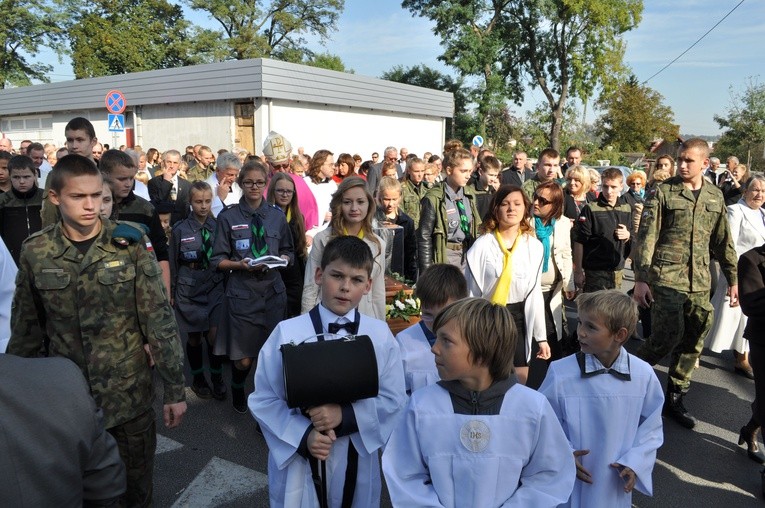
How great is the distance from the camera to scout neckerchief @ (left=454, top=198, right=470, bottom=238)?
20.1 feet

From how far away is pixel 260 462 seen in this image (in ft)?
14.2

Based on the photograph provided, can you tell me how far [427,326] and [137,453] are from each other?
5.37 ft

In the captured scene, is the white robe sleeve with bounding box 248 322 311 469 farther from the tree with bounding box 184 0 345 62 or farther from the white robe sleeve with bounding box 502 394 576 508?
the tree with bounding box 184 0 345 62

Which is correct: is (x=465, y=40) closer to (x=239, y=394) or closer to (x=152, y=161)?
(x=152, y=161)

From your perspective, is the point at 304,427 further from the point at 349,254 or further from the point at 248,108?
the point at 248,108

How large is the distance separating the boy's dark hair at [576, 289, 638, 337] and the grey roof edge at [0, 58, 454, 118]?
1750 centimetres

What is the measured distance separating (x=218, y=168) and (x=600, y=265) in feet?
14.4

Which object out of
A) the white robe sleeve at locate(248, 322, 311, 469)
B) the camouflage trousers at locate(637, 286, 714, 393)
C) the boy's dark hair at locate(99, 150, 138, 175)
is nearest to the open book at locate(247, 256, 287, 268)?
the boy's dark hair at locate(99, 150, 138, 175)

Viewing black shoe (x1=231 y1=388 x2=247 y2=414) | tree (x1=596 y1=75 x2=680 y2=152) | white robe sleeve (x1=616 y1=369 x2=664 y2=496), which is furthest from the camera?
tree (x1=596 y1=75 x2=680 y2=152)

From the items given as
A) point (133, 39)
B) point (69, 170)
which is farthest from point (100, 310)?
point (133, 39)

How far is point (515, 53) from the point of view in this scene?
39.1 metres

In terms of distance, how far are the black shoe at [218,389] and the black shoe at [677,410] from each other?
396 cm

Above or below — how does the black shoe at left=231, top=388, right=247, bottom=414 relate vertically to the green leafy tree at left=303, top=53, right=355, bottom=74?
below

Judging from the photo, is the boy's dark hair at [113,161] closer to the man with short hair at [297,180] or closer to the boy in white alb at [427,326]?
the man with short hair at [297,180]
